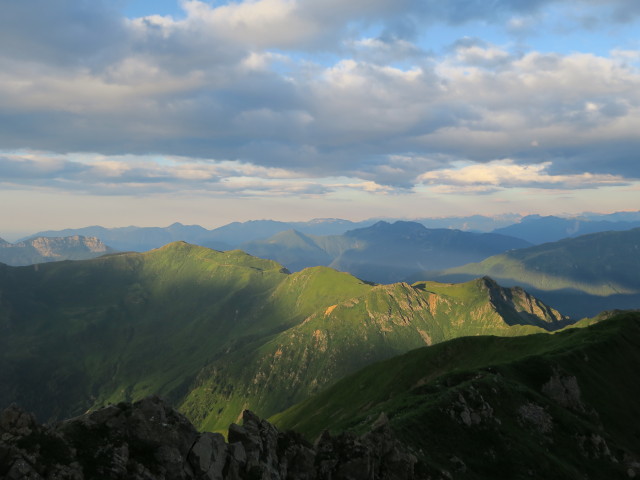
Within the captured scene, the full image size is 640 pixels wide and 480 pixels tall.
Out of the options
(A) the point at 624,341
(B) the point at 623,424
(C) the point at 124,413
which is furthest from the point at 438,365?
(C) the point at 124,413

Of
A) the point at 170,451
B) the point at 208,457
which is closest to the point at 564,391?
the point at 208,457

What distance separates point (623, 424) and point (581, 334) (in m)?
52.6

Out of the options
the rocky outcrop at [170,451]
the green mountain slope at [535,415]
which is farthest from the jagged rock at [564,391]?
the rocky outcrop at [170,451]

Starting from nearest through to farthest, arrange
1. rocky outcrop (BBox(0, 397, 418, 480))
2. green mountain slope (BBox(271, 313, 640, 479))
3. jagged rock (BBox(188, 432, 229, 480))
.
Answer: rocky outcrop (BBox(0, 397, 418, 480)), jagged rock (BBox(188, 432, 229, 480)), green mountain slope (BBox(271, 313, 640, 479))

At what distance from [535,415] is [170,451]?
66703 millimetres

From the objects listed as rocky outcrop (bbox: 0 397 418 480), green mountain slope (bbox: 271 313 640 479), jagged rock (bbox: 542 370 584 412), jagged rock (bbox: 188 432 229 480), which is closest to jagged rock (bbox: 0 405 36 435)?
rocky outcrop (bbox: 0 397 418 480)

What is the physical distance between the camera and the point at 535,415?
76.7 metres

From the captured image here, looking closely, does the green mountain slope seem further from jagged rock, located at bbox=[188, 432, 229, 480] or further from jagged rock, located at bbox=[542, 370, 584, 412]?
jagged rock, located at bbox=[188, 432, 229, 480]

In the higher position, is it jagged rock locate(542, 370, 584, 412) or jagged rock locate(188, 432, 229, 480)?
jagged rock locate(188, 432, 229, 480)

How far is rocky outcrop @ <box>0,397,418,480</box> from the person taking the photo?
104ft

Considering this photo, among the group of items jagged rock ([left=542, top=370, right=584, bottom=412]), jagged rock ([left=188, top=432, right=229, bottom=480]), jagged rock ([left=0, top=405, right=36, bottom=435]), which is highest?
jagged rock ([left=0, top=405, right=36, bottom=435])

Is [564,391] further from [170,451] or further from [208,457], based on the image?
[170,451]

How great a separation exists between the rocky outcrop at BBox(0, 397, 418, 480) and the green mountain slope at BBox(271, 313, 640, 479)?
464 inches

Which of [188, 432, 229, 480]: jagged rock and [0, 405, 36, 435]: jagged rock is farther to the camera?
[188, 432, 229, 480]: jagged rock
